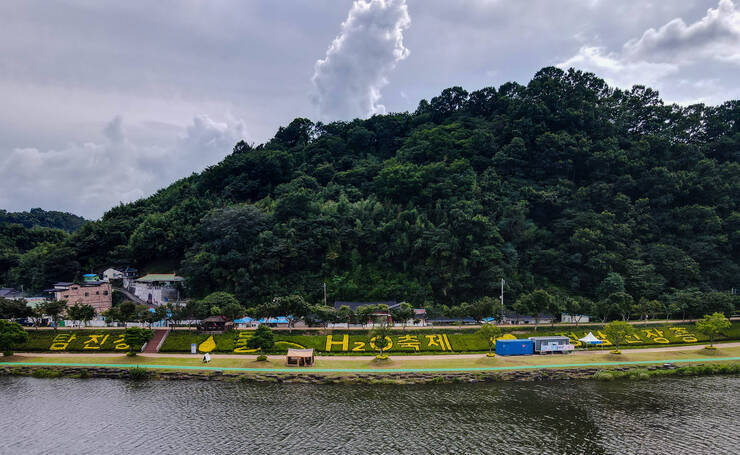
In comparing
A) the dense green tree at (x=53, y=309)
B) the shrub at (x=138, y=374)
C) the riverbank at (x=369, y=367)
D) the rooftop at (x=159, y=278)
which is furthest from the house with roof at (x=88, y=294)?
the shrub at (x=138, y=374)

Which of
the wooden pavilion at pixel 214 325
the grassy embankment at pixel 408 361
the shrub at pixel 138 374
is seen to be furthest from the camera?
the wooden pavilion at pixel 214 325

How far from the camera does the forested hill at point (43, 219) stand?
161m

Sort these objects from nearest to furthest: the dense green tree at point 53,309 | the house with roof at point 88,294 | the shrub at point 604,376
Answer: the shrub at point 604,376, the dense green tree at point 53,309, the house with roof at point 88,294

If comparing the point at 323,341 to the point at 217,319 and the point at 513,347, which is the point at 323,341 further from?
the point at 513,347

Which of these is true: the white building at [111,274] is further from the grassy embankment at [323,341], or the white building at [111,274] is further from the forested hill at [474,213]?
the grassy embankment at [323,341]

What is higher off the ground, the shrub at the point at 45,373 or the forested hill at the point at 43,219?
the forested hill at the point at 43,219

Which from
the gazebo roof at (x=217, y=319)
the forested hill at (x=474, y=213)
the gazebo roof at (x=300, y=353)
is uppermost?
the forested hill at (x=474, y=213)

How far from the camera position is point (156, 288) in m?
73.0

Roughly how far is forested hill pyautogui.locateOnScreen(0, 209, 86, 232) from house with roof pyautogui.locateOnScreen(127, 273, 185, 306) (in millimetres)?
116035

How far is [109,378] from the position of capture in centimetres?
4259

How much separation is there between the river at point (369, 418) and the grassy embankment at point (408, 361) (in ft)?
14.0

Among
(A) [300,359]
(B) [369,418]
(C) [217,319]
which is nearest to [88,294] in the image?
(C) [217,319]

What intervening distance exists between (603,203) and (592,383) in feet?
156

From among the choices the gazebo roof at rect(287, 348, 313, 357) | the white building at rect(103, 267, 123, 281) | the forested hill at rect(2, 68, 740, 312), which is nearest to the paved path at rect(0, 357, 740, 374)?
the gazebo roof at rect(287, 348, 313, 357)
